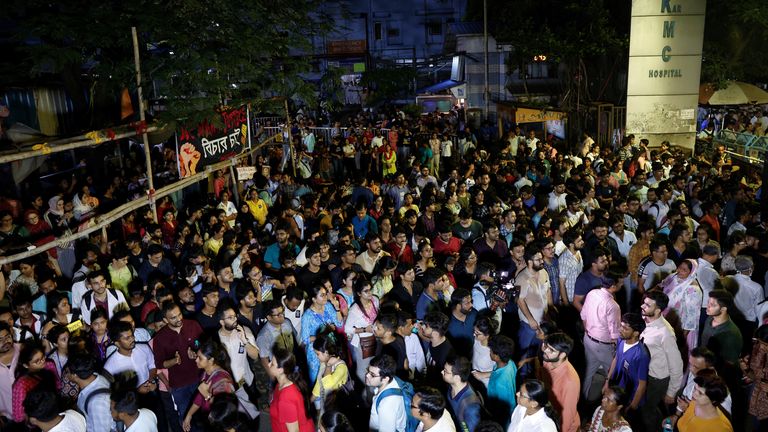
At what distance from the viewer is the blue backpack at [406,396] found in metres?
4.87

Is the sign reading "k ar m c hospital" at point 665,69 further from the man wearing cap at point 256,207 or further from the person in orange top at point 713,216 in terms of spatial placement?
the man wearing cap at point 256,207

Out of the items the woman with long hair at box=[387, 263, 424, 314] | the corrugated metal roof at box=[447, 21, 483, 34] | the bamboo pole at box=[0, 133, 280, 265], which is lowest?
the woman with long hair at box=[387, 263, 424, 314]

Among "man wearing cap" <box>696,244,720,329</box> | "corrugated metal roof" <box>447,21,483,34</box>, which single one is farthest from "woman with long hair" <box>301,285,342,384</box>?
"corrugated metal roof" <box>447,21,483,34</box>

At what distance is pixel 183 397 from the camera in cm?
629

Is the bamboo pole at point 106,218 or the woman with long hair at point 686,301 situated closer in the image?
the woman with long hair at point 686,301

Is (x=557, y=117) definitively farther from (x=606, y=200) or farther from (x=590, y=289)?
(x=590, y=289)

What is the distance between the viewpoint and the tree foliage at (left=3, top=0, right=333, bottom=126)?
9652mm

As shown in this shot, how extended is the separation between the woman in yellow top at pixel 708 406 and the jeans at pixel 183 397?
14.8ft

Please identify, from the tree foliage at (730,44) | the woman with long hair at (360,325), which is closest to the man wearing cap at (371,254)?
the woman with long hair at (360,325)

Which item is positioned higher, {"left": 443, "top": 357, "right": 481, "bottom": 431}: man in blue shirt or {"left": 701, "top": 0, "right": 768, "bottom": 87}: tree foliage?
{"left": 701, "top": 0, "right": 768, "bottom": 87}: tree foliage

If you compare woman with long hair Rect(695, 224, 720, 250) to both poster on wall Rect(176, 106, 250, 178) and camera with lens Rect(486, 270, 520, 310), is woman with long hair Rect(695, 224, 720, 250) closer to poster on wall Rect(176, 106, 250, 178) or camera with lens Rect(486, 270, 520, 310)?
camera with lens Rect(486, 270, 520, 310)

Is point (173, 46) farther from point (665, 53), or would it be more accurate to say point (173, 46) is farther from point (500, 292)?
point (665, 53)

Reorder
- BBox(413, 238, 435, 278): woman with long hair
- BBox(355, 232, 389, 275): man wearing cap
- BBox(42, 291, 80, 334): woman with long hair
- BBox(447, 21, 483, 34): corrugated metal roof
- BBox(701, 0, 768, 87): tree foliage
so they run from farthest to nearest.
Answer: BBox(447, 21, 483, 34): corrugated metal roof → BBox(701, 0, 768, 87): tree foliage → BBox(355, 232, 389, 275): man wearing cap → BBox(413, 238, 435, 278): woman with long hair → BBox(42, 291, 80, 334): woman with long hair

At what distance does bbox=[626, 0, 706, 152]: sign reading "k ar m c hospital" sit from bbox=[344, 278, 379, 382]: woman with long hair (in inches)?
532
